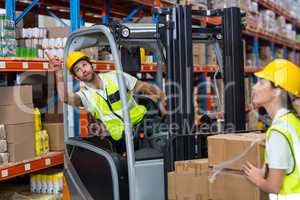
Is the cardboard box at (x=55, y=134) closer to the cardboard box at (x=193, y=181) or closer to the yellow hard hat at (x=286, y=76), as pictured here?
the cardboard box at (x=193, y=181)

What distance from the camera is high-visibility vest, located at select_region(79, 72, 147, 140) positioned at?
11.2ft

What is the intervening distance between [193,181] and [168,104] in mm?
627

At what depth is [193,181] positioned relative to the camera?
272 cm

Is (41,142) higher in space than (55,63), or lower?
lower

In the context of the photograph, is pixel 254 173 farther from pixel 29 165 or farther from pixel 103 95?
pixel 29 165

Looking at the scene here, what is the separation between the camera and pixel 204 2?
6699 millimetres

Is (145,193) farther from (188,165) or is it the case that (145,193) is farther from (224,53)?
(224,53)

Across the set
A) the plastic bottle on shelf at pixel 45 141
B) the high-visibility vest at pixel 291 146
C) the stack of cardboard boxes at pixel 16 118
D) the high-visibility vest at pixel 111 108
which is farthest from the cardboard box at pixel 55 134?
the high-visibility vest at pixel 291 146

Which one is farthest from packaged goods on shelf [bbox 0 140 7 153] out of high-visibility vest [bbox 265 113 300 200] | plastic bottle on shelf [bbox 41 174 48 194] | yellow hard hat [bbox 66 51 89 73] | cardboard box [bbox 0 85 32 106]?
high-visibility vest [bbox 265 113 300 200]

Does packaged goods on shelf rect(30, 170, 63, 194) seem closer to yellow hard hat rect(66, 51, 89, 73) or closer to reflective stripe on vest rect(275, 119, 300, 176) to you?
yellow hard hat rect(66, 51, 89, 73)

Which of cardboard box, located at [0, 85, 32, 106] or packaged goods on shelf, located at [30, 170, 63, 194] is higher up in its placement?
cardboard box, located at [0, 85, 32, 106]

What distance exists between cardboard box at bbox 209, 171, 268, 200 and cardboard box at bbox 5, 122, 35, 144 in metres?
1.92

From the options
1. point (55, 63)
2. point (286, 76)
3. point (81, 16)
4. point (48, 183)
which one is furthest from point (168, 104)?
→ point (81, 16)

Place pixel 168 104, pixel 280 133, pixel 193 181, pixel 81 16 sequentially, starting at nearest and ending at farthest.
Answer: pixel 280 133
pixel 193 181
pixel 168 104
pixel 81 16
